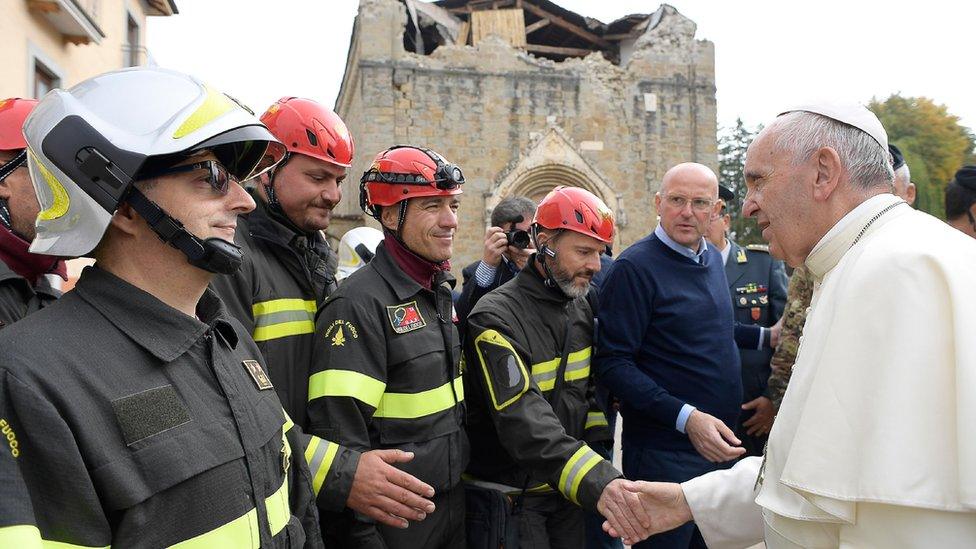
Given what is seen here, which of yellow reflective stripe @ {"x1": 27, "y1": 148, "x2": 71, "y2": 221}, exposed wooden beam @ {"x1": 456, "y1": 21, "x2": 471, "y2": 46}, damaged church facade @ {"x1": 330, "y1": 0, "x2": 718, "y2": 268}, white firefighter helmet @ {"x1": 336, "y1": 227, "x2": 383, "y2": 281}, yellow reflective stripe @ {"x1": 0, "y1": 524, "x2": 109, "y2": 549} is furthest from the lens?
exposed wooden beam @ {"x1": 456, "y1": 21, "x2": 471, "y2": 46}

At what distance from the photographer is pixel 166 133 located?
173 cm

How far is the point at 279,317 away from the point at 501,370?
1097 millimetres

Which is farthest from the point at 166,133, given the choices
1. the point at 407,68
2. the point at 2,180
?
the point at 407,68

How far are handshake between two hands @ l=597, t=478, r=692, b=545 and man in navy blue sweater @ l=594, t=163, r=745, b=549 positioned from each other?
827 mm

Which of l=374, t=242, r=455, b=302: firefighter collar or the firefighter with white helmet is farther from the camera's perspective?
l=374, t=242, r=455, b=302: firefighter collar

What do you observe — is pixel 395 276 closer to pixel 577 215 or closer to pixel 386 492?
pixel 386 492

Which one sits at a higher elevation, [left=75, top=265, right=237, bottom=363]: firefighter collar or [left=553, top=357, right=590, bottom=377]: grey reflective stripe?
[left=75, top=265, right=237, bottom=363]: firefighter collar

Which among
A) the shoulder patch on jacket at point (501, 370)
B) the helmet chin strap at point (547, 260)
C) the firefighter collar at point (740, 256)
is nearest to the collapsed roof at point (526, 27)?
the firefighter collar at point (740, 256)

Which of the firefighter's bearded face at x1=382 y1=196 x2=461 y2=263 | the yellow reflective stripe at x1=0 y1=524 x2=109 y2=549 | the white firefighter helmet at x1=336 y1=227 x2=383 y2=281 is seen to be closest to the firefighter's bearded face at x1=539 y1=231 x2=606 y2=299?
the firefighter's bearded face at x1=382 y1=196 x2=461 y2=263

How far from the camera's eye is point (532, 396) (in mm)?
3521

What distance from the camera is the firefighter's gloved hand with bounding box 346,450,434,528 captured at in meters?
2.80

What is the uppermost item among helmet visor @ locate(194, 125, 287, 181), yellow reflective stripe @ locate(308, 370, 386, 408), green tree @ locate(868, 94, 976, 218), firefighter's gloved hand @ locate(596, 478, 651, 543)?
green tree @ locate(868, 94, 976, 218)

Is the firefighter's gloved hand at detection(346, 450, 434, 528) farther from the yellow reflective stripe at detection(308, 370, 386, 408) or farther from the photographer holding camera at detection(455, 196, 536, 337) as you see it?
the photographer holding camera at detection(455, 196, 536, 337)

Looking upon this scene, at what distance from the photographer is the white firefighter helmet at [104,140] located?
5.50 ft
